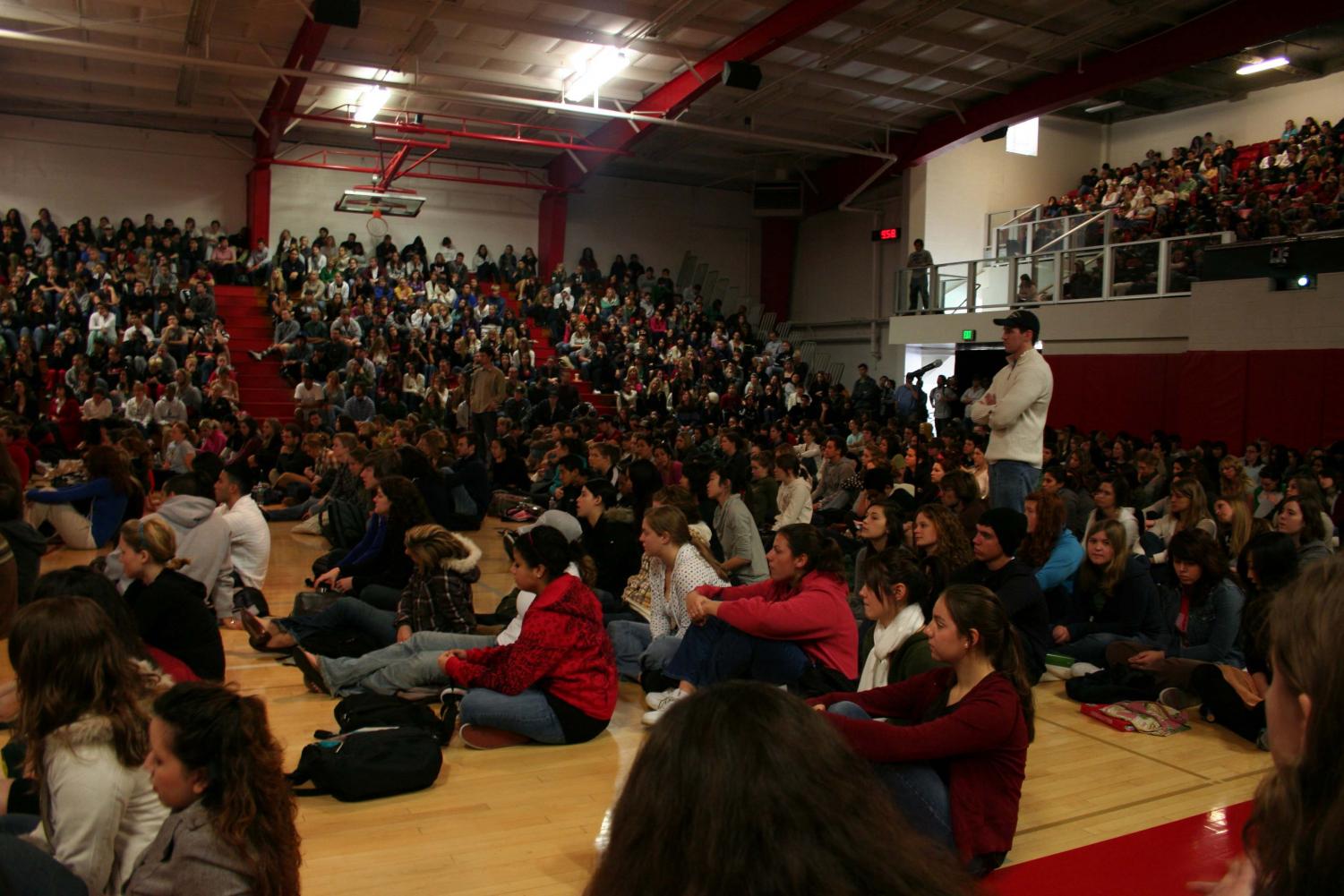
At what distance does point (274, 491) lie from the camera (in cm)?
1137

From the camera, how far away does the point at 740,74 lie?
1477cm

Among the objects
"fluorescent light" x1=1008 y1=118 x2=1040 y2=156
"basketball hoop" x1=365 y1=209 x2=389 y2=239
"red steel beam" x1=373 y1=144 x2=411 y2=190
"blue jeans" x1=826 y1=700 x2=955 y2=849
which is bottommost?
"blue jeans" x1=826 y1=700 x2=955 y2=849

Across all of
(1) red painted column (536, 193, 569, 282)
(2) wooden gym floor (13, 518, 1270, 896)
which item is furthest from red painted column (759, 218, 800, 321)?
(2) wooden gym floor (13, 518, 1270, 896)

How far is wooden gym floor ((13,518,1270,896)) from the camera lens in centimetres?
321

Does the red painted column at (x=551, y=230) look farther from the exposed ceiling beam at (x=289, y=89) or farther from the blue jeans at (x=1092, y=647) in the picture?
the blue jeans at (x=1092, y=647)

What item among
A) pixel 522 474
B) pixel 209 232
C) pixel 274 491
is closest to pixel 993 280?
pixel 522 474

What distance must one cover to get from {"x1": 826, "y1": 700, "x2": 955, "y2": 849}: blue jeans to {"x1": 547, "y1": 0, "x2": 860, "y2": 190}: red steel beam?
11.6 m

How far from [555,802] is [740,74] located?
12880mm

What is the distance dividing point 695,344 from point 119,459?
15319 mm

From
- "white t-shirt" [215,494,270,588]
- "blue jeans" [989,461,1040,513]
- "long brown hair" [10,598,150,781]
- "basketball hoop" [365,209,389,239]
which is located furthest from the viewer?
"basketball hoop" [365,209,389,239]

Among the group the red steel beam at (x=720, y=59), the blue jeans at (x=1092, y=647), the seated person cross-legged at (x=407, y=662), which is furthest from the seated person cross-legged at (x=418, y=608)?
the red steel beam at (x=720, y=59)

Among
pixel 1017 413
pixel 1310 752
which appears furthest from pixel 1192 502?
pixel 1310 752

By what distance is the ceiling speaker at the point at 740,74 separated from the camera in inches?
581

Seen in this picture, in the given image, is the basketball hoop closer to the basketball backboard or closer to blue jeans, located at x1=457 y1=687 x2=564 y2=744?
the basketball backboard
